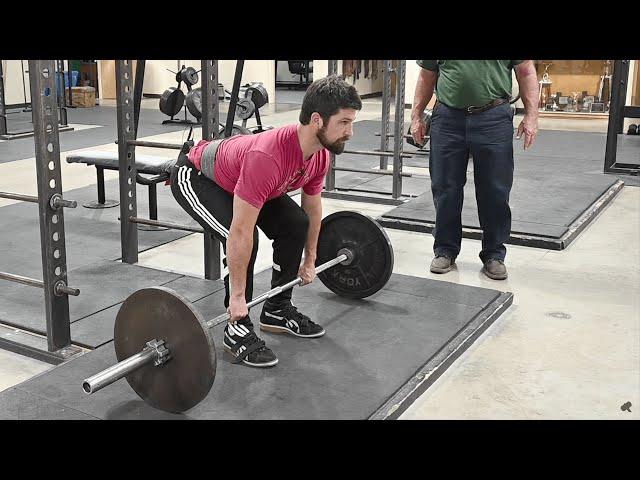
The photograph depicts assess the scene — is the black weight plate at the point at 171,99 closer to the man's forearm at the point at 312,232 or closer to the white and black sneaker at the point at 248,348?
the man's forearm at the point at 312,232

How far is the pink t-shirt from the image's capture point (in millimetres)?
2039

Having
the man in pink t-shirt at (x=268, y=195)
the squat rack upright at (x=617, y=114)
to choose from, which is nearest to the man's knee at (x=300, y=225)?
the man in pink t-shirt at (x=268, y=195)

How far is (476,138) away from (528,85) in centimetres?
31

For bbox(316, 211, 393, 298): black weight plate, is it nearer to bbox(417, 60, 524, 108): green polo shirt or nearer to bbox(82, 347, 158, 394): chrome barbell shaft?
bbox(417, 60, 524, 108): green polo shirt

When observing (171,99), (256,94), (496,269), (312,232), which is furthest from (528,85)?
(171,99)

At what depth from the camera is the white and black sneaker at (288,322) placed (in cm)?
252

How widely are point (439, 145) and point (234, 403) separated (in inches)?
66.9

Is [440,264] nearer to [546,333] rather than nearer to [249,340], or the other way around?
[546,333]

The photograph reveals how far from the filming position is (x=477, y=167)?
3199 millimetres

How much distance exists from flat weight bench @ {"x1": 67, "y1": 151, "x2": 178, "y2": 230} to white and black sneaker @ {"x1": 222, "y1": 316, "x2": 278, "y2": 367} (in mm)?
1569

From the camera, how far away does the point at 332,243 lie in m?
2.84

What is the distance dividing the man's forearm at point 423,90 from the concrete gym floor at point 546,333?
769 mm
